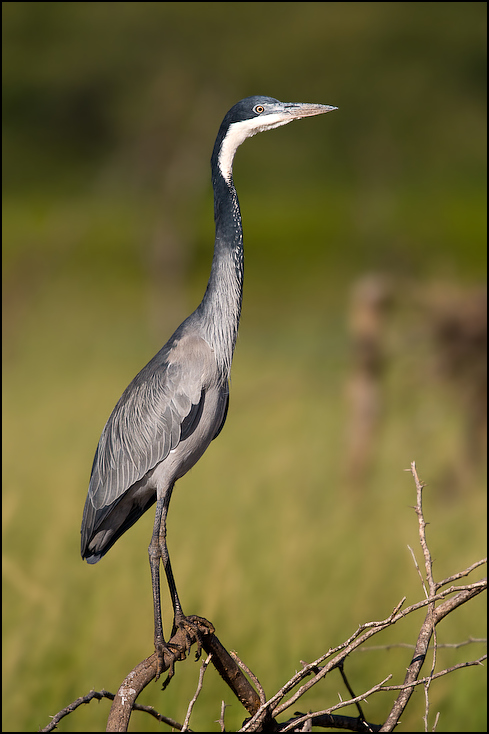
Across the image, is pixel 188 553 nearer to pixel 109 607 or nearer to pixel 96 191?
pixel 109 607

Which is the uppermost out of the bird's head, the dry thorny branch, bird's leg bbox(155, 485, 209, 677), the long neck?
the bird's head

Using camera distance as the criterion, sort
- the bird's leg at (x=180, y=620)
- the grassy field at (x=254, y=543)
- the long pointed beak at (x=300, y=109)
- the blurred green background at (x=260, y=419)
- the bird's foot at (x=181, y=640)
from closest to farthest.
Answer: the bird's foot at (x=181, y=640) → the bird's leg at (x=180, y=620) → the long pointed beak at (x=300, y=109) → the grassy field at (x=254, y=543) → the blurred green background at (x=260, y=419)

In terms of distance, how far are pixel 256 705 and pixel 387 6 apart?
61069 millimetres

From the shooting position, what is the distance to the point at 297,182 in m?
45.0

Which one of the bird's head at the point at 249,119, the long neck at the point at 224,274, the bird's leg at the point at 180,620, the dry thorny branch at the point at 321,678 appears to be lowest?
the dry thorny branch at the point at 321,678

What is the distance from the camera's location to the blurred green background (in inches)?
135

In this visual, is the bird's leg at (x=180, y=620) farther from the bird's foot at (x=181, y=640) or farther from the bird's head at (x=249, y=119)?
the bird's head at (x=249, y=119)

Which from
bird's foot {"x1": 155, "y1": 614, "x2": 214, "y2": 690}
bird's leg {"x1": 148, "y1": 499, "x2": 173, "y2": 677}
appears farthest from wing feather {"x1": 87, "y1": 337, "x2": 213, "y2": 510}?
bird's foot {"x1": 155, "y1": 614, "x2": 214, "y2": 690}

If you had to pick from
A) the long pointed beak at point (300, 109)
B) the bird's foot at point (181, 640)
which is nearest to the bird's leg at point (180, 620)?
the bird's foot at point (181, 640)

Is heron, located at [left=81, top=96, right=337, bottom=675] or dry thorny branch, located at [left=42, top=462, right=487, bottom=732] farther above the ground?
heron, located at [left=81, top=96, right=337, bottom=675]

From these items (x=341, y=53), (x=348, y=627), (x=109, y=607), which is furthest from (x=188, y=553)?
(x=341, y=53)

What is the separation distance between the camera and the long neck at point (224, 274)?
224 centimetres

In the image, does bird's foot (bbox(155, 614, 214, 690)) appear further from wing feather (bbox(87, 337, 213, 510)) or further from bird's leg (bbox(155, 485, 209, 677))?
wing feather (bbox(87, 337, 213, 510))

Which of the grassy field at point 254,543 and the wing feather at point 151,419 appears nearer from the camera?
the wing feather at point 151,419
